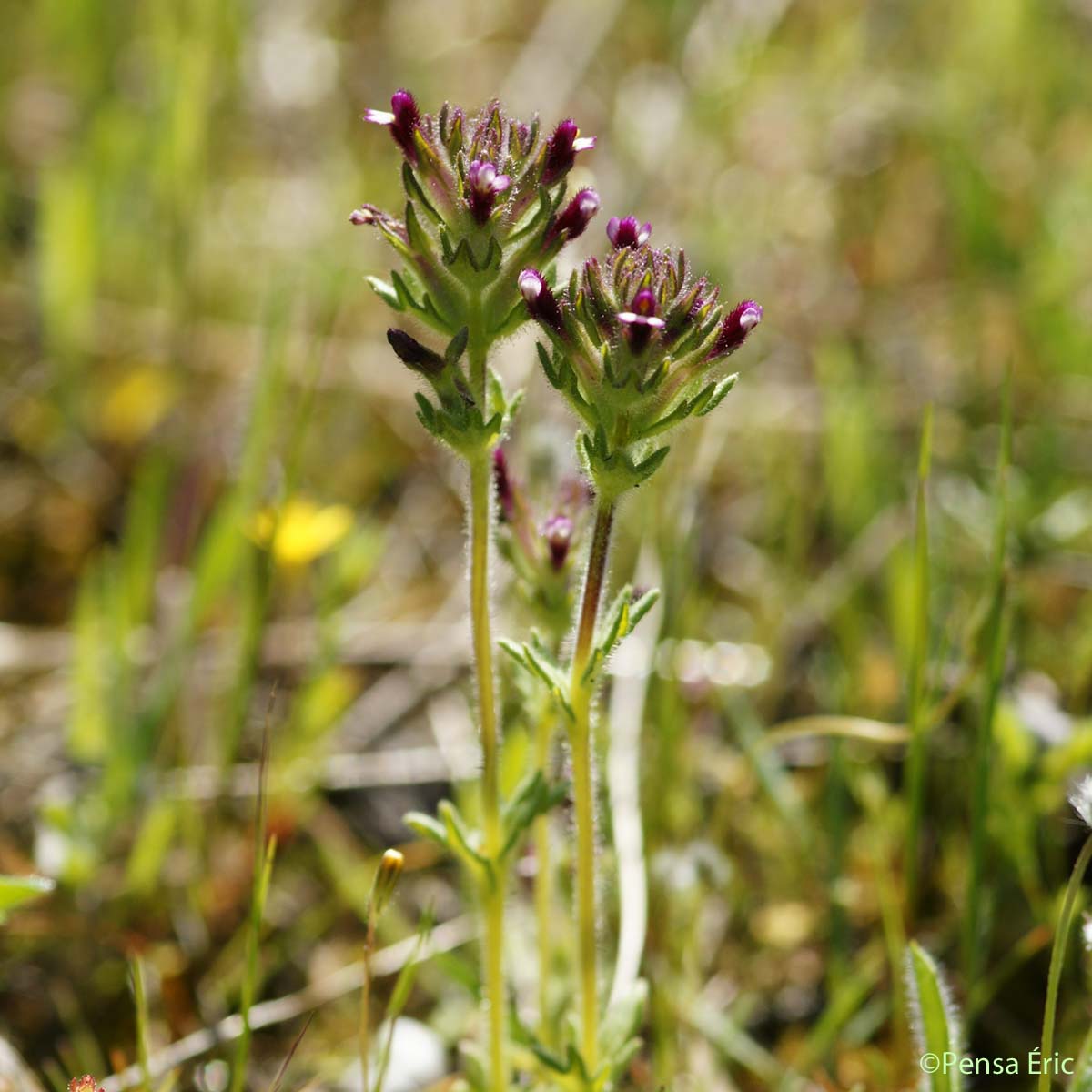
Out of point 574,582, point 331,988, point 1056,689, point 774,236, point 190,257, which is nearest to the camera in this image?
point 574,582

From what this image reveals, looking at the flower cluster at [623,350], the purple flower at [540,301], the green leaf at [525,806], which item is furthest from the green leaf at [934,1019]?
the purple flower at [540,301]

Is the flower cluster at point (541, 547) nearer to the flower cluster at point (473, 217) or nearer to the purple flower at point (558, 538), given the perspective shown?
the purple flower at point (558, 538)

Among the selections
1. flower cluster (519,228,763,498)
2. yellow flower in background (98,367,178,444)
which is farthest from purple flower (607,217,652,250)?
yellow flower in background (98,367,178,444)

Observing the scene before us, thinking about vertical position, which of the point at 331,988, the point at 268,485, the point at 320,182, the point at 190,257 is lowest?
the point at 331,988

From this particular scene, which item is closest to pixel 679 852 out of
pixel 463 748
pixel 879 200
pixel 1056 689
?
pixel 463 748

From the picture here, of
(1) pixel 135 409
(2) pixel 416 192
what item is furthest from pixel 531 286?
(1) pixel 135 409

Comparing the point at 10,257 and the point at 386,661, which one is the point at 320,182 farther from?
the point at 386,661

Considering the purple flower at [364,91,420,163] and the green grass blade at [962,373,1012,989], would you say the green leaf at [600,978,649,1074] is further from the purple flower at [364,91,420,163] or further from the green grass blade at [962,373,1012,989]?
the purple flower at [364,91,420,163]
